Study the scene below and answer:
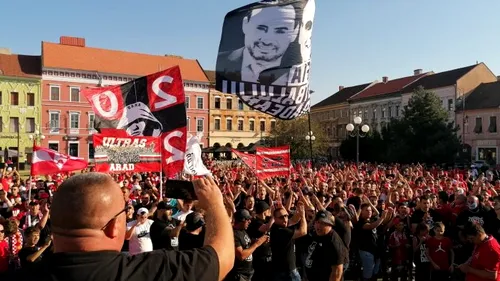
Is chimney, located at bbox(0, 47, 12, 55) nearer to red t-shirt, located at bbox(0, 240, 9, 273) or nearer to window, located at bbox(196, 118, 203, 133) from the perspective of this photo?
window, located at bbox(196, 118, 203, 133)

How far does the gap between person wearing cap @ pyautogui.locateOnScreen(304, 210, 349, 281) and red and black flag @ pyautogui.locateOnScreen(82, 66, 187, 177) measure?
4655 mm

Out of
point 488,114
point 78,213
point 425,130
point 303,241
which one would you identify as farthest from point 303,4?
point 488,114

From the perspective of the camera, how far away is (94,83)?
58750mm

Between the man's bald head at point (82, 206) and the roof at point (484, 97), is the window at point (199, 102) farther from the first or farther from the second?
the man's bald head at point (82, 206)

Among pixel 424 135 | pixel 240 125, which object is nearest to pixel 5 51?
pixel 240 125

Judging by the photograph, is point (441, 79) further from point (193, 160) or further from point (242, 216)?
point (242, 216)

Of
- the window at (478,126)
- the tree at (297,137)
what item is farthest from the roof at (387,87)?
the window at (478,126)

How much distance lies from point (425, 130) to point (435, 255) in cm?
4053

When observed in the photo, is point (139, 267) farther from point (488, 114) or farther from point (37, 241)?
point (488, 114)

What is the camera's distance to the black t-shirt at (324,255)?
596 cm

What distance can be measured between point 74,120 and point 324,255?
5637 cm

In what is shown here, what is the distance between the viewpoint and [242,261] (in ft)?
19.7

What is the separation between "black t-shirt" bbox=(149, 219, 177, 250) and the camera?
682 centimetres

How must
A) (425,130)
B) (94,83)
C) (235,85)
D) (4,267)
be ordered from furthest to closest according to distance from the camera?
(94,83)
(425,130)
(235,85)
(4,267)
